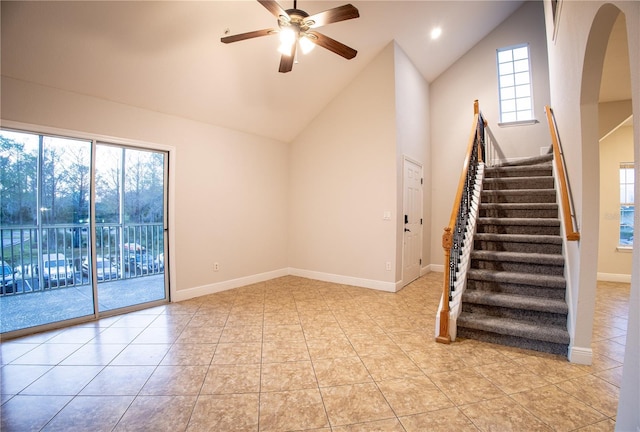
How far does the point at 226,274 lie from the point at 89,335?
187cm

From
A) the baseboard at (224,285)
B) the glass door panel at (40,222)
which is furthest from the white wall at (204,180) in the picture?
the glass door panel at (40,222)

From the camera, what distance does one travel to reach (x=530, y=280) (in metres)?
2.84

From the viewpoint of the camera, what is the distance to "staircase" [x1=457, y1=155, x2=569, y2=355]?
2.60 m

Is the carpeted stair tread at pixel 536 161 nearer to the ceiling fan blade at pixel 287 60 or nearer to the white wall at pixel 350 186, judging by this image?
the white wall at pixel 350 186

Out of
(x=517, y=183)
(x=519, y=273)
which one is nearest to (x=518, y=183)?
(x=517, y=183)

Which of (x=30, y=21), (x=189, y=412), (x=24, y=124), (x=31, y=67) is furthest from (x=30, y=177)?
(x=189, y=412)

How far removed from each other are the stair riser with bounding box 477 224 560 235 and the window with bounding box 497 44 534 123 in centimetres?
301

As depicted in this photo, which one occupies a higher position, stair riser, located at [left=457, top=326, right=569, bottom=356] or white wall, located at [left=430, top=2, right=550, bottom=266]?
white wall, located at [left=430, top=2, right=550, bottom=266]

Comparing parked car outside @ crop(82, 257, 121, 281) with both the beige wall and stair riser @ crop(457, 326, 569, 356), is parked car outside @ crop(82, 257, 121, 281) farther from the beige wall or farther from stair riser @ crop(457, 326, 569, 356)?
the beige wall

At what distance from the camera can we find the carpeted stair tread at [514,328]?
246 centimetres

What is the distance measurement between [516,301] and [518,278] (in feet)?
0.89

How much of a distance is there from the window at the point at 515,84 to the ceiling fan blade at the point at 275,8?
197 inches

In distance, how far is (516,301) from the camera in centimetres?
275

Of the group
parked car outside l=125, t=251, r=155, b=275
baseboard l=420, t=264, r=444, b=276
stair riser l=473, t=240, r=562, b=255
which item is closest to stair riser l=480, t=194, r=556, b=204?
stair riser l=473, t=240, r=562, b=255
